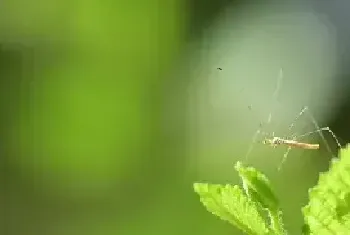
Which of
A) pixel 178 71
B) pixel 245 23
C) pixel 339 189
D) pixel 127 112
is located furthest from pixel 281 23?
pixel 339 189

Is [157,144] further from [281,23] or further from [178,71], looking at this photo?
[281,23]

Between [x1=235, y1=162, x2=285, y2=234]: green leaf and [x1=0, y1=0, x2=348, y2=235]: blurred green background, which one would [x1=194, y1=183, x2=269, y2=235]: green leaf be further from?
[x1=0, y1=0, x2=348, y2=235]: blurred green background

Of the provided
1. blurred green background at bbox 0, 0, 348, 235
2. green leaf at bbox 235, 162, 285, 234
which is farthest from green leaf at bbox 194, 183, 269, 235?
blurred green background at bbox 0, 0, 348, 235

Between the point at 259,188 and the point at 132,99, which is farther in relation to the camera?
the point at 132,99

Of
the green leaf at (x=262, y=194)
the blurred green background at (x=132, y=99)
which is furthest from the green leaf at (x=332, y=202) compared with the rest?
the blurred green background at (x=132, y=99)

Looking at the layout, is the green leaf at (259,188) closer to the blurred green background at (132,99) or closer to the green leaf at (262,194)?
the green leaf at (262,194)

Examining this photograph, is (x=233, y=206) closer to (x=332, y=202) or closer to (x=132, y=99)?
(x=332, y=202)

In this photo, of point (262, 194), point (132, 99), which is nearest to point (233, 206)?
point (262, 194)
